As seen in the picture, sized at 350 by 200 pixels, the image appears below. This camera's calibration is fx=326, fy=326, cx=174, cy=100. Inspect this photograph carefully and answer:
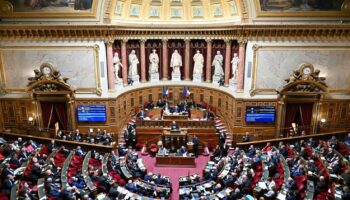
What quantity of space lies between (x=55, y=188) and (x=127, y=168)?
4453mm

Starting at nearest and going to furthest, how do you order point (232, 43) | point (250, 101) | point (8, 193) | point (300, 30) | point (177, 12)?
point (8, 193) → point (300, 30) → point (250, 101) → point (232, 43) → point (177, 12)

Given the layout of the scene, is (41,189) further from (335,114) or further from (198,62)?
(335,114)

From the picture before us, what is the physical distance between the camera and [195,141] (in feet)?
72.4

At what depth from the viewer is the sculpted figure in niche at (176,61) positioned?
94.5 feet

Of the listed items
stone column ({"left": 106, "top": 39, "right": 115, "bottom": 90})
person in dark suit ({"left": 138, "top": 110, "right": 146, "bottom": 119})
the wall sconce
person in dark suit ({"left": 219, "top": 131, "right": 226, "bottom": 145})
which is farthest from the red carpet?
the wall sconce

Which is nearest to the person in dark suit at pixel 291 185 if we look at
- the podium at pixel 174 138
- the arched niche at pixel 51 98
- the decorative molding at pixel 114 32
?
the podium at pixel 174 138

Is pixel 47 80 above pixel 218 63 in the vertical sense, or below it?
below

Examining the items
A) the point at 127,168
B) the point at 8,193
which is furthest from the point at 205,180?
the point at 8,193

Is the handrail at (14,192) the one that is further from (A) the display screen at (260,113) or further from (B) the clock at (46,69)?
(A) the display screen at (260,113)

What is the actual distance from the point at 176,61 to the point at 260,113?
926 cm

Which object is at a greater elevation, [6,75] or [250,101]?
[6,75]

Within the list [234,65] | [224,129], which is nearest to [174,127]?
[224,129]

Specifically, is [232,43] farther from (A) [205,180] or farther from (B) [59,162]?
(B) [59,162]

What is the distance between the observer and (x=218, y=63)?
2759 centimetres
